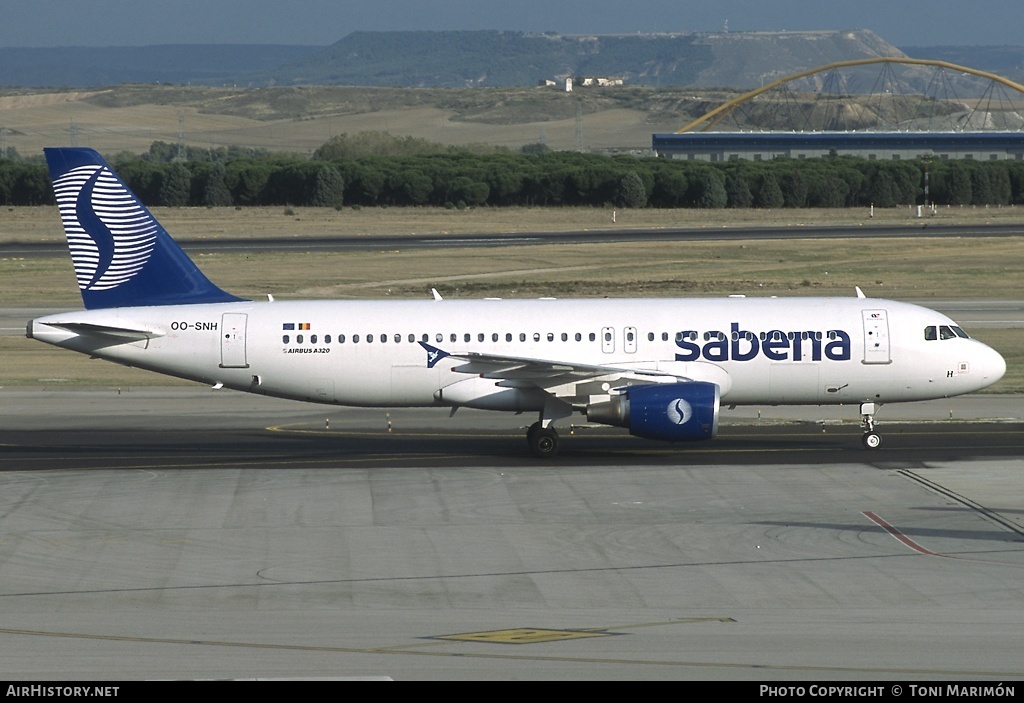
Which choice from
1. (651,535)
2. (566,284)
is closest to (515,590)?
(651,535)

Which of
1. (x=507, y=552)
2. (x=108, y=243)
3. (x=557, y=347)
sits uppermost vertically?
(x=108, y=243)

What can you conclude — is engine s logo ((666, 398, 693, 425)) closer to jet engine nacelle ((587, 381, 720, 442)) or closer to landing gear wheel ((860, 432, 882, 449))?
jet engine nacelle ((587, 381, 720, 442))

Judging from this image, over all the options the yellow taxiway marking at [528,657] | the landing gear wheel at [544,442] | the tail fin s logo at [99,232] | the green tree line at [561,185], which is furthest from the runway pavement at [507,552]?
the green tree line at [561,185]

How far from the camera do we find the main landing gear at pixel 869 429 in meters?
34.5

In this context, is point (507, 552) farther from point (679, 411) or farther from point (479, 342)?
point (479, 342)

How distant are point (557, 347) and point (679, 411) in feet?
12.8

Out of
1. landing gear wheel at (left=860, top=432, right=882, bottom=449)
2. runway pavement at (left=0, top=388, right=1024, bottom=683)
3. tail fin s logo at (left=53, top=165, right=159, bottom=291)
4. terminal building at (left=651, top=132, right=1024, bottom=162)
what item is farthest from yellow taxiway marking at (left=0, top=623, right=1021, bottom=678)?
terminal building at (left=651, top=132, right=1024, bottom=162)

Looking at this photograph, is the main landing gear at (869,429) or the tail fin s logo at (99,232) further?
the tail fin s logo at (99,232)

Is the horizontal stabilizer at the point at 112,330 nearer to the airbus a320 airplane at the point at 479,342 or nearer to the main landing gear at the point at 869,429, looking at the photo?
the airbus a320 airplane at the point at 479,342

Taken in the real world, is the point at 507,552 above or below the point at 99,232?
below

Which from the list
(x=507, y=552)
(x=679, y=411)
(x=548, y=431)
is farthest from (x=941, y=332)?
(x=507, y=552)

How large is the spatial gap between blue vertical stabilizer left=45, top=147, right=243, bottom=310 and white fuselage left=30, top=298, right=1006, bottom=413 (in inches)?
23.5

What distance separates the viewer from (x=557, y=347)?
34.5 m

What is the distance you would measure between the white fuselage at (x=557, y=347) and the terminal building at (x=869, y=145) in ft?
502
